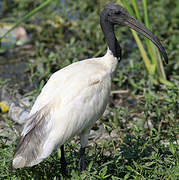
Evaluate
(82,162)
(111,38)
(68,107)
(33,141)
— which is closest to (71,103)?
(68,107)

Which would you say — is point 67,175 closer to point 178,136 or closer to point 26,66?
point 178,136

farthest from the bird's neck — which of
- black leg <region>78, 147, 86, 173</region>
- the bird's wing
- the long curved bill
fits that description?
black leg <region>78, 147, 86, 173</region>

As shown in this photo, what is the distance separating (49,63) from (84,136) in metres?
2.22

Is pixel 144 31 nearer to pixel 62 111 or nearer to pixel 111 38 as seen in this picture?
pixel 111 38

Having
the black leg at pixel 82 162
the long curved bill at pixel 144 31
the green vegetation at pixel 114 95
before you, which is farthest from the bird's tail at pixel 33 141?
the long curved bill at pixel 144 31

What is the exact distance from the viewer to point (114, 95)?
16.6ft

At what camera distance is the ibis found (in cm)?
305

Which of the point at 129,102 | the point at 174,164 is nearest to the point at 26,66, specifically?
the point at 129,102

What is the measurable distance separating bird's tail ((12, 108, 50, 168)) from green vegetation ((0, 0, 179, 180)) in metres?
0.27

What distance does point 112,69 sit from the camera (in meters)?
3.56

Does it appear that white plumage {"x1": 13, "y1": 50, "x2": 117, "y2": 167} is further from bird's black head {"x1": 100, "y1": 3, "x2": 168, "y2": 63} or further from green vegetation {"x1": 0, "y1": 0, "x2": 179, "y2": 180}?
bird's black head {"x1": 100, "y1": 3, "x2": 168, "y2": 63}

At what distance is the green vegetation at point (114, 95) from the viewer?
3.39 meters

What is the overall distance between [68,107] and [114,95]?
1966 millimetres

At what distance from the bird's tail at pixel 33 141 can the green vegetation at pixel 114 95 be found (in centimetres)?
27
